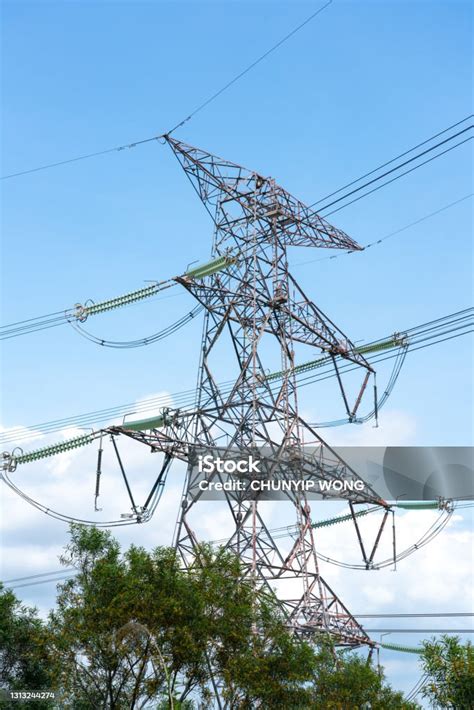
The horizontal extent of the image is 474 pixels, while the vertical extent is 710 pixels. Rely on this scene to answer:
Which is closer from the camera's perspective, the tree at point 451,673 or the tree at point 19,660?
the tree at point 451,673

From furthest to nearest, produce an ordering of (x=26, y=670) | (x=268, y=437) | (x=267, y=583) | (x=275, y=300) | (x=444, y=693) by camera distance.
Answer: (x=26, y=670)
(x=275, y=300)
(x=268, y=437)
(x=267, y=583)
(x=444, y=693)

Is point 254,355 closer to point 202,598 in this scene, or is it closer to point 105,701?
point 202,598

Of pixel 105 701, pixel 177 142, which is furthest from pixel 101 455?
pixel 177 142

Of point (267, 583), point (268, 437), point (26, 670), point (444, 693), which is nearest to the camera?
point (444, 693)

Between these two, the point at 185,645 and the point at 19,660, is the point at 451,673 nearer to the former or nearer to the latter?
the point at 185,645

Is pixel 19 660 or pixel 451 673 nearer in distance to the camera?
pixel 451 673

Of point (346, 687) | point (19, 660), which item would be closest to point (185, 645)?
point (346, 687)

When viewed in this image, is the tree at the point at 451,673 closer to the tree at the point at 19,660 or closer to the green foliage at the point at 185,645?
the green foliage at the point at 185,645

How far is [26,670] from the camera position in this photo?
63938 mm

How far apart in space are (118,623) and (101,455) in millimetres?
8917

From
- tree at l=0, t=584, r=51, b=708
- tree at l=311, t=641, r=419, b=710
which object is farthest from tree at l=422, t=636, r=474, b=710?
tree at l=0, t=584, r=51, b=708

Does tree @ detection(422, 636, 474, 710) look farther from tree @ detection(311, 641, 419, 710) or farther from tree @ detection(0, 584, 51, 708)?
tree @ detection(0, 584, 51, 708)

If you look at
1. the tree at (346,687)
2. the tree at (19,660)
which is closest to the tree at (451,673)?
the tree at (346,687)

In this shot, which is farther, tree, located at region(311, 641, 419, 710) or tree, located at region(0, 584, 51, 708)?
tree, located at region(0, 584, 51, 708)
